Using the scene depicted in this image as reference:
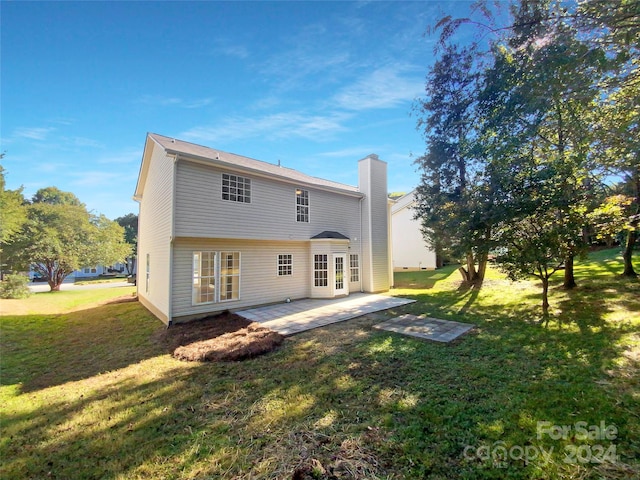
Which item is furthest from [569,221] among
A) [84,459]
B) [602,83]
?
[84,459]

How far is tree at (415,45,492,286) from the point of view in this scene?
9062mm

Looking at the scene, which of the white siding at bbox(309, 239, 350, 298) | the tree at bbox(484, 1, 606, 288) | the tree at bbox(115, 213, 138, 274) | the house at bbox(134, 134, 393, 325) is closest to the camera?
the tree at bbox(484, 1, 606, 288)

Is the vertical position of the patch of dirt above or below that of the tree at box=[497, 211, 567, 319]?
below

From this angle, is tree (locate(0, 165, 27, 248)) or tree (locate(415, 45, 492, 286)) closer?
tree (locate(415, 45, 492, 286))

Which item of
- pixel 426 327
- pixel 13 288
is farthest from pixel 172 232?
pixel 13 288

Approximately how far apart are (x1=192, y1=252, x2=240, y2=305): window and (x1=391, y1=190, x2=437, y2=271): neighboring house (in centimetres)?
1686

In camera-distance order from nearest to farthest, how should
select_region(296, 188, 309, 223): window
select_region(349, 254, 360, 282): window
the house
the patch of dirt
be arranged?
the patch of dirt < the house < select_region(296, 188, 309, 223): window < select_region(349, 254, 360, 282): window

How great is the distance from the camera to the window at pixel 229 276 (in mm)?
9461

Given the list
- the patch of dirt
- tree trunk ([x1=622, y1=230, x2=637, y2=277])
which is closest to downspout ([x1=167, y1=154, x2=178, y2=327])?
the patch of dirt

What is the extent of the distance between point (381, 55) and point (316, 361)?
30.8 ft

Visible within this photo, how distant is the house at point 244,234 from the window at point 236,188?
4 cm

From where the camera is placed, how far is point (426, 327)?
7250mm

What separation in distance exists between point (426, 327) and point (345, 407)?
4.47m

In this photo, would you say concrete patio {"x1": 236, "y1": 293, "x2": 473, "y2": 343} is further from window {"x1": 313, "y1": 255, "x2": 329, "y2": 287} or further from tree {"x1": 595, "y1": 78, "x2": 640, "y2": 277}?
tree {"x1": 595, "y1": 78, "x2": 640, "y2": 277}
